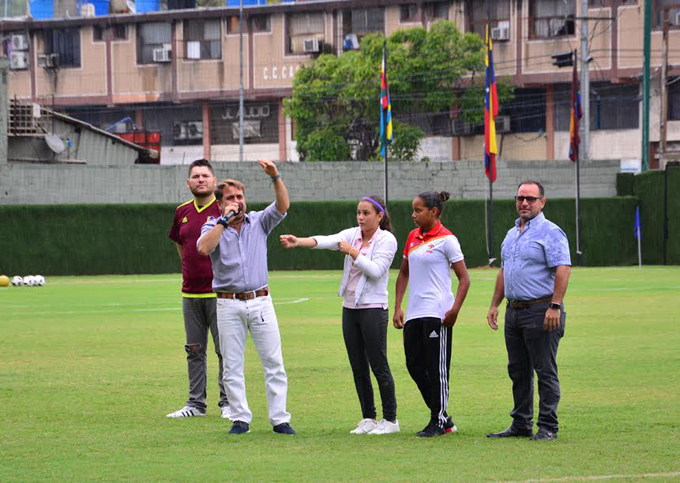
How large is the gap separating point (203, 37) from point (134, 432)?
6336 cm

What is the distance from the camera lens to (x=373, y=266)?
30.1 ft

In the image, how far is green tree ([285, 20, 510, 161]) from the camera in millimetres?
61875

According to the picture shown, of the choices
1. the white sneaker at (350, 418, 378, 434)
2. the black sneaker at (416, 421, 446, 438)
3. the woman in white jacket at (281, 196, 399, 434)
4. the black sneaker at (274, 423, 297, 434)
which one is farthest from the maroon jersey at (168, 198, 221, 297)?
the black sneaker at (416, 421, 446, 438)

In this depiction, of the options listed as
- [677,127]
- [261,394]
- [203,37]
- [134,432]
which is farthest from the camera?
[203,37]

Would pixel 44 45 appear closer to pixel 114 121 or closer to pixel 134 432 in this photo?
pixel 114 121

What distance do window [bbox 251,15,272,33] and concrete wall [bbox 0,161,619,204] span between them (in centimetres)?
2715

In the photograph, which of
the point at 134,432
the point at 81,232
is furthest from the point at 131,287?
the point at 134,432

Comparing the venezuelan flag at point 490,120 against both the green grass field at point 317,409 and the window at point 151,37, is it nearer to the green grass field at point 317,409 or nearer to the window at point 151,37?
the green grass field at point 317,409

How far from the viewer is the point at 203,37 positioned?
71.0 m

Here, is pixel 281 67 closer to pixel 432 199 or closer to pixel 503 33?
pixel 503 33

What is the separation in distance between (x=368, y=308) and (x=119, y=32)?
65021 millimetres

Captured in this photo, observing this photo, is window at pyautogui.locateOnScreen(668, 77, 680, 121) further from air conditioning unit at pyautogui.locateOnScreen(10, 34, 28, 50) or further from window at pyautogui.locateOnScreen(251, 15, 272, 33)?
air conditioning unit at pyautogui.locateOnScreen(10, 34, 28, 50)

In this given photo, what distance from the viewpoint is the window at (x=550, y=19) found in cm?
6431

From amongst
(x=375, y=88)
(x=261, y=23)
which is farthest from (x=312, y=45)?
(x=375, y=88)
